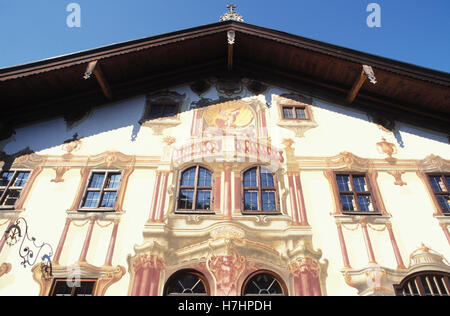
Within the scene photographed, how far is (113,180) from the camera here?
831 centimetres

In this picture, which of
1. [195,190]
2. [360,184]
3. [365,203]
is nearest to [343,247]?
[365,203]

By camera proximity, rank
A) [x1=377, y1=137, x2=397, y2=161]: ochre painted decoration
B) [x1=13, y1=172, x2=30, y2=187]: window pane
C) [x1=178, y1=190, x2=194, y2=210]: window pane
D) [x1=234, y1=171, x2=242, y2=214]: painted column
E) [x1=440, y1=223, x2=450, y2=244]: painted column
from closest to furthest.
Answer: [x1=440, y1=223, x2=450, y2=244]: painted column
[x1=234, y1=171, x2=242, y2=214]: painted column
[x1=178, y1=190, x2=194, y2=210]: window pane
[x1=13, y1=172, x2=30, y2=187]: window pane
[x1=377, y1=137, x2=397, y2=161]: ochre painted decoration

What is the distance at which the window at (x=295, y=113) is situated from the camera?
32.5 ft

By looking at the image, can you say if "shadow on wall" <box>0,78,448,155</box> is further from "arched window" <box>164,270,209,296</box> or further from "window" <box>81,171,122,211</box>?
"arched window" <box>164,270,209,296</box>

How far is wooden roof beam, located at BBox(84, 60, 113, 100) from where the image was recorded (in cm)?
885

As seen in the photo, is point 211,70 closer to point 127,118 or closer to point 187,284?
point 127,118

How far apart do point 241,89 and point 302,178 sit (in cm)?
411

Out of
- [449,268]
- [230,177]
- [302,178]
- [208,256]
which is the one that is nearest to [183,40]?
[230,177]

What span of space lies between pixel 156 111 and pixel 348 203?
6.35 metres

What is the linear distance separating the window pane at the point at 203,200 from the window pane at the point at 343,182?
3.44 metres

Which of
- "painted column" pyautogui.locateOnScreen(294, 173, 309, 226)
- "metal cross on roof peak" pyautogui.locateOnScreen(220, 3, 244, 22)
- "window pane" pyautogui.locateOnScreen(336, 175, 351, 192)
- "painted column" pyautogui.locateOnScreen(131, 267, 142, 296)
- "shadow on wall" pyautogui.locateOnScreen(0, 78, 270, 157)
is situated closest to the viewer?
A: "painted column" pyautogui.locateOnScreen(131, 267, 142, 296)

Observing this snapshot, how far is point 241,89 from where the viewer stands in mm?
10750

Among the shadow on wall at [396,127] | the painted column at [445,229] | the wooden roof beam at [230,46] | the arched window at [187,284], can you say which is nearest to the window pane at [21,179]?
the arched window at [187,284]

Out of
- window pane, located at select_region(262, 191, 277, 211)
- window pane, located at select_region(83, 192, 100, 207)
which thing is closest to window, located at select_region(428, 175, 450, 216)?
window pane, located at select_region(262, 191, 277, 211)
